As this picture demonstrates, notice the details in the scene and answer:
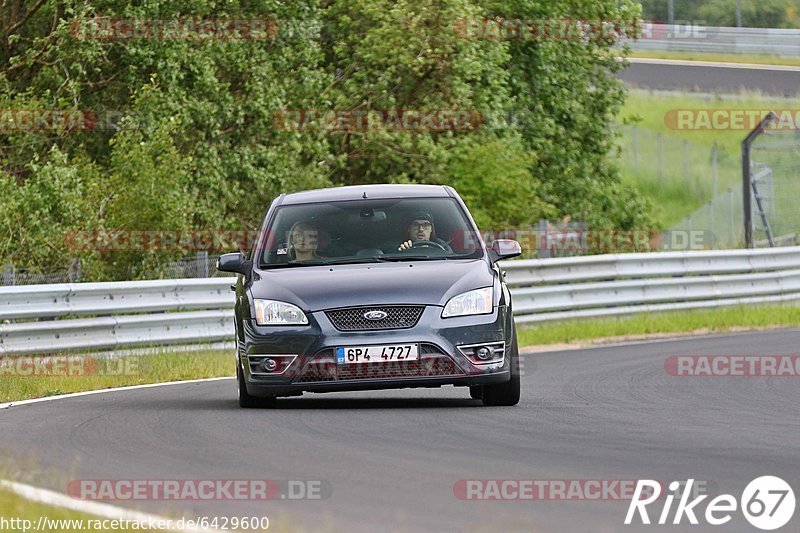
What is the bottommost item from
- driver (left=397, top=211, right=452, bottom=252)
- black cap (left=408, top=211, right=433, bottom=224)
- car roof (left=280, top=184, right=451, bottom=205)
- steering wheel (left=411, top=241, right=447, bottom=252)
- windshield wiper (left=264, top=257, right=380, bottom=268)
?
windshield wiper (left=264, top=257, right=380, bottom=268)

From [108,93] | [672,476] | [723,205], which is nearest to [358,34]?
[108,93]

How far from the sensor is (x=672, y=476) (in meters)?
7.78

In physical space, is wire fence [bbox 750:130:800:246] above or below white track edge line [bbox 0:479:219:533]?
below

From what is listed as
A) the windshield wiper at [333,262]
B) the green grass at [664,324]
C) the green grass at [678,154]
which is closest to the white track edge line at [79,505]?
the windshield wiper at [333,262]

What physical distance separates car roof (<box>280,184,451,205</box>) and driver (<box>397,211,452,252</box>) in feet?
1.15

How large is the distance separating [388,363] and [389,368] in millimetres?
36

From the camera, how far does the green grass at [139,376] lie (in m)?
14.2

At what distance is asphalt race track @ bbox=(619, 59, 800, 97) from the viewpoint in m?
50.6

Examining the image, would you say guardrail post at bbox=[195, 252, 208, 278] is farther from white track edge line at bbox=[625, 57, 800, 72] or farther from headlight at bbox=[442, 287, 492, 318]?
white track edge line at bbox=[625, 57, 800, 72]

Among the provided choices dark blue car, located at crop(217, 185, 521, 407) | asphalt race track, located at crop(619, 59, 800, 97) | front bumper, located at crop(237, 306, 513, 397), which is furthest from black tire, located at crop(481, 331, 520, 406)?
asphalt race track, located at crop(619, 59, 800, 97)

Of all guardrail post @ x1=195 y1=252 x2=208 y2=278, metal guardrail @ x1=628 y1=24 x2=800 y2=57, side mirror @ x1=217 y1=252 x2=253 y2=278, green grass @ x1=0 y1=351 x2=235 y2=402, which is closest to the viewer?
side mirror @ x1=217 y1=252 x2=253 y2=278

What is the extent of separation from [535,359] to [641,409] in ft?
22.4

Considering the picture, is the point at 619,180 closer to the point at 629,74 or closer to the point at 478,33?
the point at 478,33

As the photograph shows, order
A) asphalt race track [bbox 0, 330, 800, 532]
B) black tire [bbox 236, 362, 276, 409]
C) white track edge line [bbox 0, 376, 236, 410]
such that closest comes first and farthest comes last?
1. asphalt race track [bbox 0, 330, 800, 532]
2. black tire [bbox 236, 362, 276, 409]
3. white track edge line [bbox 0, 376, 236, 410]
